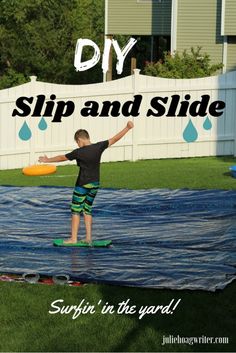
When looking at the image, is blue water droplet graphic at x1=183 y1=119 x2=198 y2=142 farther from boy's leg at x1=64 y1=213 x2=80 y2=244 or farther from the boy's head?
boy's leg at x1=64 y1=213 x2=80 y2=244

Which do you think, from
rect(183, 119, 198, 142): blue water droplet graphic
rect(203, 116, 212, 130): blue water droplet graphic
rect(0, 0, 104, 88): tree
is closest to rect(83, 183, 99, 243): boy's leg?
rect(183, 119, 198, 142): blue water droplet graphic

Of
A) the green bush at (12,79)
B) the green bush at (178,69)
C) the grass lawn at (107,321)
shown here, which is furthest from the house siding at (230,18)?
the grass lawn at (107,321)

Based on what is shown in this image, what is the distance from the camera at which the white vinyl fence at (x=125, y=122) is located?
60.5 ft

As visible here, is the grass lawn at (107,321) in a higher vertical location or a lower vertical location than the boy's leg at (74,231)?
lower

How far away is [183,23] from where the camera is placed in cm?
3388

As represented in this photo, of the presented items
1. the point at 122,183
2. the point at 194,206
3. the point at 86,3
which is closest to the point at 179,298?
the point at 194,206

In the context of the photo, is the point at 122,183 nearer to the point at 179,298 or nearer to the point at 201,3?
the point at 179,298

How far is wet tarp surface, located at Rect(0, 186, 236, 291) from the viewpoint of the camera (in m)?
8.95

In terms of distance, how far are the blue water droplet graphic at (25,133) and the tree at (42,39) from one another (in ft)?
73.6

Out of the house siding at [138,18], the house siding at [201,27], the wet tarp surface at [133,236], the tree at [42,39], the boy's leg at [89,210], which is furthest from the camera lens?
the tree at [42,39]

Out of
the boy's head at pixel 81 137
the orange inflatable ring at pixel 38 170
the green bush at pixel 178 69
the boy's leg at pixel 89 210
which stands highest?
the green bush at pixel 178 69

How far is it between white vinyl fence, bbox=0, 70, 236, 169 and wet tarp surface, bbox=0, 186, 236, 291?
384 centimetres

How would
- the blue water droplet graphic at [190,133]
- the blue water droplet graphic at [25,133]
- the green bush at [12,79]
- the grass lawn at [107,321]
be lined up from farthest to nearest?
the green bush at [12,79], the blue water droplet graphic at [190,133], the blue water droplet graphic at [25,133], the grass lawn at [107,321]

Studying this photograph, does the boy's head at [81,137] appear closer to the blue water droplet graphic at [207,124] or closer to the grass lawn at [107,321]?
the grass lawn at [107,321]
